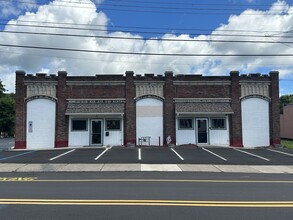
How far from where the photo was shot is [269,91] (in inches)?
1093

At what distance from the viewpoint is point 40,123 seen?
26.6 metres

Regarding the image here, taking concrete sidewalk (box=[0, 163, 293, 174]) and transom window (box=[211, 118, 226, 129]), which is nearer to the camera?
concrete sidewalk (box=[0, 163, 293, 174])

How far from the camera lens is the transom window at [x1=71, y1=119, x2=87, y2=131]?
2686cm

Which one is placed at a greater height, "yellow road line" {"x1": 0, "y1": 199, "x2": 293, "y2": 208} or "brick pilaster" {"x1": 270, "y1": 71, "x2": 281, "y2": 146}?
"brick pilaster" {"x1": 270, "y1": 71, "x2": 281, "y2": 146}

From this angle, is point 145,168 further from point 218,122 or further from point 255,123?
point 255,123

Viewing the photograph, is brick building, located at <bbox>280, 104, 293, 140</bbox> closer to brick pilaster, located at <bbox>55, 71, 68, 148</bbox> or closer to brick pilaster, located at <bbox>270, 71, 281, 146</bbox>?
brick pilaster, located at <bbox>270, 71, 281, 146</bbox>

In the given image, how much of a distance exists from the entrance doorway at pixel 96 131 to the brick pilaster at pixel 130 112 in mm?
2025

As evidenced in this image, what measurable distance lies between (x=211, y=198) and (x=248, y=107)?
2031 centimetres

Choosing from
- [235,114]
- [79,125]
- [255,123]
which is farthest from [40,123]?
[255,123]

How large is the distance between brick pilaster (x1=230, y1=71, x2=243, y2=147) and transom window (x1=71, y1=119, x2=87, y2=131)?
39.0 ft

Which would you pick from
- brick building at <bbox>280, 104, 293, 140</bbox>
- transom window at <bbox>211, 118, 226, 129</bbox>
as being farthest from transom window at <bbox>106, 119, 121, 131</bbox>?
brick building at <bbox>280, 104, 293, 140</bbox>

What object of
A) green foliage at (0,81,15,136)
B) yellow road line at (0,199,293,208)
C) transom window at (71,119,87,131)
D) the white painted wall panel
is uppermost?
green foliage at (0,81,15,136)

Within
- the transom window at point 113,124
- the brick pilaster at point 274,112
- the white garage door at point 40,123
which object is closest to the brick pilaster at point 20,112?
the white garage door at point 40,123

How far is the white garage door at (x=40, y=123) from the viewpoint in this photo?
2652cm
